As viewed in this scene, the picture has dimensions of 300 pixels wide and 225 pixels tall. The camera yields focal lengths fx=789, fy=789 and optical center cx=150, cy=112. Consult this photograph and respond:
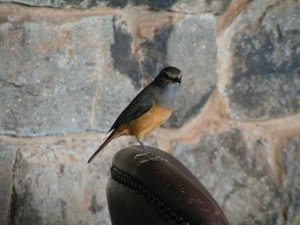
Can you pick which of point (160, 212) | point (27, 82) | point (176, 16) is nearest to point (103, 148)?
point (27, 82)

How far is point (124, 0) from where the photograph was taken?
2922 millimetres

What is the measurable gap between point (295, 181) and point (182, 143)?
50 cm

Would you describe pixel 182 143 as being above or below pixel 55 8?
below

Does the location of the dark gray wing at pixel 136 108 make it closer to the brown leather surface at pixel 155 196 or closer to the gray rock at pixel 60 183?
the gray rock at pixel 60 183

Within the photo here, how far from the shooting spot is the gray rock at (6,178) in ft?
9.34

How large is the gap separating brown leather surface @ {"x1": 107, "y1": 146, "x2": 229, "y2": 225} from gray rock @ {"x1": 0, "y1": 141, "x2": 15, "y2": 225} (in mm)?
750

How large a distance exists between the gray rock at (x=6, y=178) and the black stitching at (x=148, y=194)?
0.79 m

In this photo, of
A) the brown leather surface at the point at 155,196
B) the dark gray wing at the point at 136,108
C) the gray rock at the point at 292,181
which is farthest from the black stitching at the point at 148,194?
the gray rock at the point at 292,181

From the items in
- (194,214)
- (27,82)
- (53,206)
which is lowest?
(53,206)

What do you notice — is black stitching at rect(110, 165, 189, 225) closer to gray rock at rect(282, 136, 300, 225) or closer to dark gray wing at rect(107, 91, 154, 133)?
dark gray wing at rect(107, 91, 154, 133)

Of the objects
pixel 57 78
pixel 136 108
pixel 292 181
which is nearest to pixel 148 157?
pixel 136 108

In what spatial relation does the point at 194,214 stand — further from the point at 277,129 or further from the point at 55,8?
the point at 277,129

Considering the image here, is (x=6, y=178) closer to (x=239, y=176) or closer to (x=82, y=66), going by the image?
(x=82, y=66)

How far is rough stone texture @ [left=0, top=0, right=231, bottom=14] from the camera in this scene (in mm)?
2805
